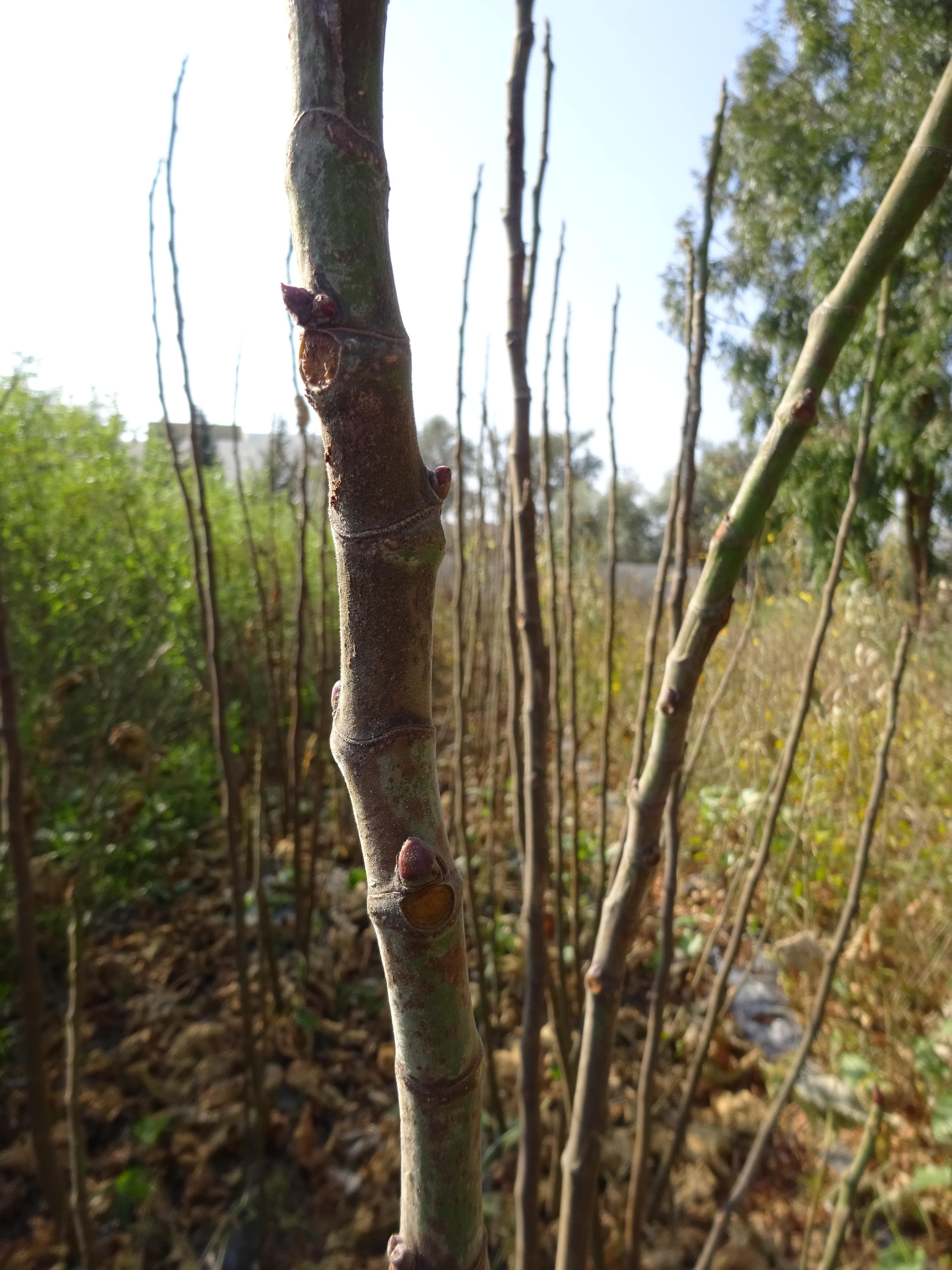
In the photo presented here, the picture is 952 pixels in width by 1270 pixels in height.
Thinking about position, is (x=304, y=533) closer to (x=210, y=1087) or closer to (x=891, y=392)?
(x=210, y=1087)

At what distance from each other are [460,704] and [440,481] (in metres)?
1.13

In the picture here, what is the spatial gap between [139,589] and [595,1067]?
309cm

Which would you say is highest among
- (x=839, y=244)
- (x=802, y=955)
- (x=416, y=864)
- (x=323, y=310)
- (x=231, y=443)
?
(x=839, y=244)

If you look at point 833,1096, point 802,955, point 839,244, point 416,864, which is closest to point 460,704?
point 416,864

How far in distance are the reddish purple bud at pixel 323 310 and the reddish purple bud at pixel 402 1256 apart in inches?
15.2

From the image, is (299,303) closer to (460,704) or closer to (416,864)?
(416,864)

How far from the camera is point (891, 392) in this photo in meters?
7.82

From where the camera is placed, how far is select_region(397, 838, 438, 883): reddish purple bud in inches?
12.7

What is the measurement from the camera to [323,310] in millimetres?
285

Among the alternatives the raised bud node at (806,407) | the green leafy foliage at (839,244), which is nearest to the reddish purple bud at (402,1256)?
the raised bud node at (806,407)

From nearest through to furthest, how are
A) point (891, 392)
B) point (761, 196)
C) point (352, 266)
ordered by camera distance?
point (352, 266), point (891, 392), point (761, 196)

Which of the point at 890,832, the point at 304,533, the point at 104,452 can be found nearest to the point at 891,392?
the point at 890,832

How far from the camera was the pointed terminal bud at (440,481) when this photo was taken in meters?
0.32

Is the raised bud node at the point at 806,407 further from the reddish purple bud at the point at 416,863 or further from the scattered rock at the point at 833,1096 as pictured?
the scattered rock at the point at 833,1096
